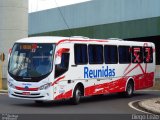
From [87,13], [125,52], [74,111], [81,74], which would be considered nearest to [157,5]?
[87,13]

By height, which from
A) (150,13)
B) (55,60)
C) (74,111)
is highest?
(150,13)

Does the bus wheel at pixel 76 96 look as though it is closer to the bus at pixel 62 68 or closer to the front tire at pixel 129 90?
the bus at pixel 62 68

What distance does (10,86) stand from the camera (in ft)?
74.9

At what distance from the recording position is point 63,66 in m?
23.0

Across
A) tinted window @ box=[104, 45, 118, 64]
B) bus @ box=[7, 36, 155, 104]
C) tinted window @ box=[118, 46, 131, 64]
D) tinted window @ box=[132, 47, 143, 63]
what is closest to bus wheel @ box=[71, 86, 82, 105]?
bus @ box=[7, 36, 155, 104]

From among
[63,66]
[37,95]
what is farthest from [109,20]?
[37,95]

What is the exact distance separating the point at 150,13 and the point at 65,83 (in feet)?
95.2

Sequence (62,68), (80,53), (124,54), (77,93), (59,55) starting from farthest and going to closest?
1. (124,54)
2. (80,53)
3. (77,93)
4. (62,68)
5. (59,55)

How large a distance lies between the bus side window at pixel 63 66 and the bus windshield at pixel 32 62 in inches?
13.4

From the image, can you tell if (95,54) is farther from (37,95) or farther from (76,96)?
(37,95)

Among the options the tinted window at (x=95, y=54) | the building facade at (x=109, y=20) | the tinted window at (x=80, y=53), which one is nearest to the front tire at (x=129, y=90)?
the tinted window at (x=95, y=54)

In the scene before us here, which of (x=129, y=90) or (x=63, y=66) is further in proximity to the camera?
(x=129, y=90)

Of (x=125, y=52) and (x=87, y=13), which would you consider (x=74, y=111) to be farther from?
(x=87, y=13)

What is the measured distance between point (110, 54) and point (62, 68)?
4.41m
